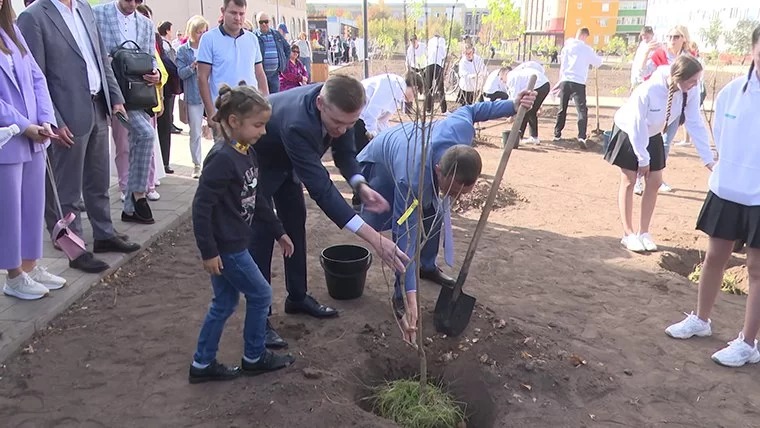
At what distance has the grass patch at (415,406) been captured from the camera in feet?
9.09

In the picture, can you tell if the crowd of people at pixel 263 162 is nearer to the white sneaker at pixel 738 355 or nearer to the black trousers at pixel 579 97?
the white sneaker at pixel 738 355

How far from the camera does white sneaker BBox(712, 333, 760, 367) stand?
3.31 metres

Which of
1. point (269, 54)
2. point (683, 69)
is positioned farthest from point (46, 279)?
point (683, 69)

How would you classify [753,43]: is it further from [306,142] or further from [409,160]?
[306,142]

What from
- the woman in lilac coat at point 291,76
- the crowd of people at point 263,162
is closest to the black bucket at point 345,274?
the crowd of people at point 263,162

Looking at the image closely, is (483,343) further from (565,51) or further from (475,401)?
(565,51)

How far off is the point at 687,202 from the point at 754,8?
87.2 feet

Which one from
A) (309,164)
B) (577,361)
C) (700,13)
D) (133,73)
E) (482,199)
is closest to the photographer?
(309,164)

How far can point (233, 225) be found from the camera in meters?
2.60

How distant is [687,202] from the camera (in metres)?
6.83

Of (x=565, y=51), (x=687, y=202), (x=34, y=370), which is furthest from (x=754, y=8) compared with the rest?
(x=34, y=370)

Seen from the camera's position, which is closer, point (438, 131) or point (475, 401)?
point (475, 401)

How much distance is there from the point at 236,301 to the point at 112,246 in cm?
202

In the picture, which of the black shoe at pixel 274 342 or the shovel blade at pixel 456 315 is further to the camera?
the shovel blade at pixel 456 315
